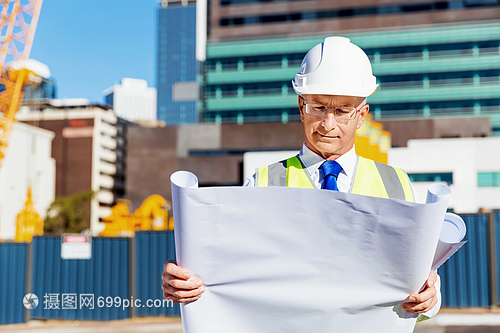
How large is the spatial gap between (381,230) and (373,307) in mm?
261

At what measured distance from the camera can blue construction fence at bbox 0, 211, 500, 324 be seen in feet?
40.8

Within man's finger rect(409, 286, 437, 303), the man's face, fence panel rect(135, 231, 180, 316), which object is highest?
the man's face

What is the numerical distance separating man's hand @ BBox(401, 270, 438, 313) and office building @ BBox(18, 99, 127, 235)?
82.0m

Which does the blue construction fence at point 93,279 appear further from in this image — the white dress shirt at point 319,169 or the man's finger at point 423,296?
the man's finger at point 423,296

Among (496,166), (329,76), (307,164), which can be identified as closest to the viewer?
(329,76)

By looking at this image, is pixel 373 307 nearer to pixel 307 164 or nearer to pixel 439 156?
pixel 307 164

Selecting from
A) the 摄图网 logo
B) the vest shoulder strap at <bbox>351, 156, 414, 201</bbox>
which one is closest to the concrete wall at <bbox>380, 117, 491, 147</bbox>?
the 摄图网 logo

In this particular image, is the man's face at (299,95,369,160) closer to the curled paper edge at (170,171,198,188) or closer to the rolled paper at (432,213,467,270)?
the rolled paper at (432,213,467,270)

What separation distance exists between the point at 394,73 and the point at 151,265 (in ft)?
163

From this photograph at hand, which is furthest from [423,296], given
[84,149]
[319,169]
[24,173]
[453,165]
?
[84,149]

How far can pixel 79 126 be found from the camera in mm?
86312

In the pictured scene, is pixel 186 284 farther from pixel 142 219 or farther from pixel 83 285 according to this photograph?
→ pixel 142 219

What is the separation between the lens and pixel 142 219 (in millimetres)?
40000

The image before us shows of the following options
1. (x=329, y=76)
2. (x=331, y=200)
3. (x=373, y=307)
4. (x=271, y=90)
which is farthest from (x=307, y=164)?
(x=271, y=90)
